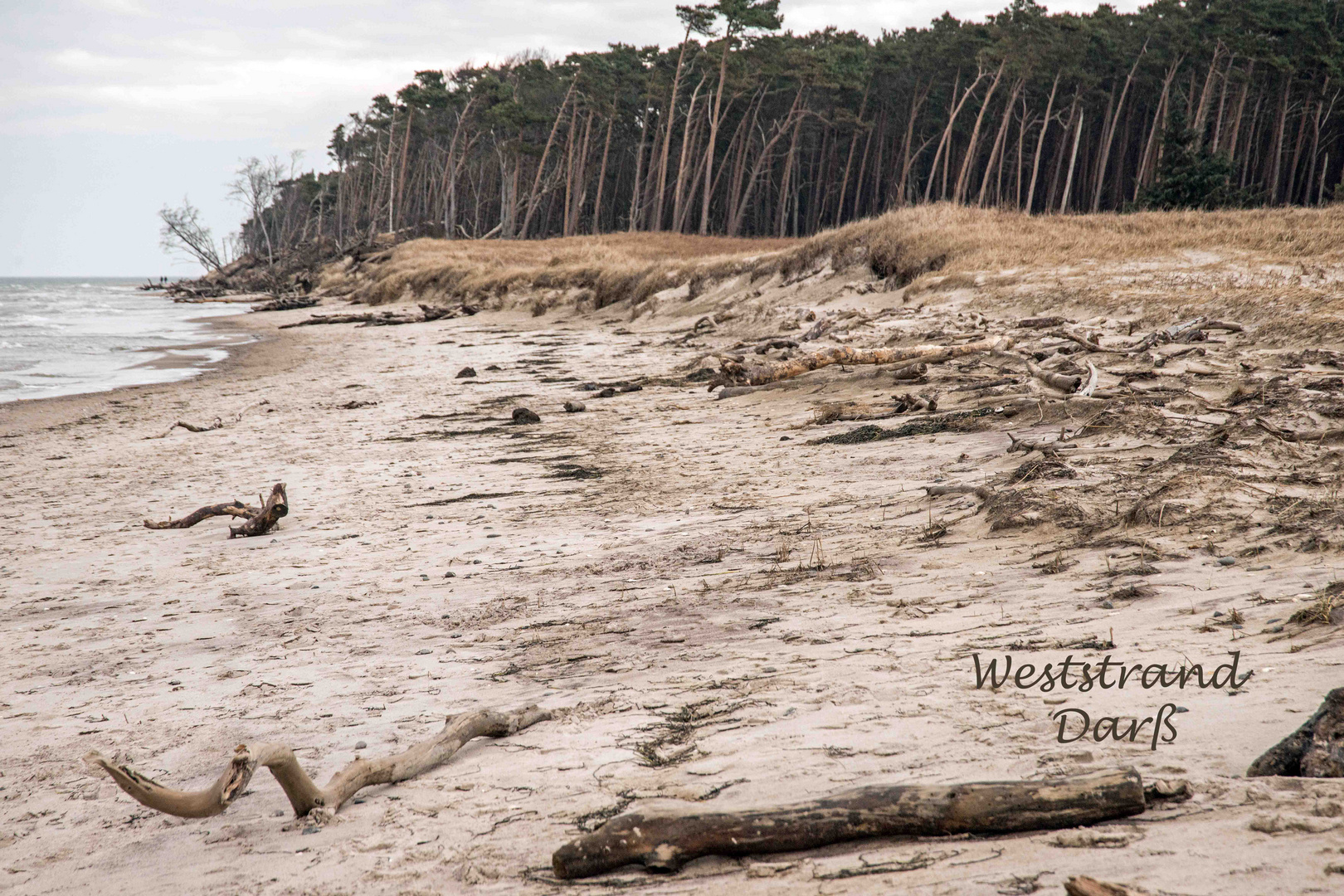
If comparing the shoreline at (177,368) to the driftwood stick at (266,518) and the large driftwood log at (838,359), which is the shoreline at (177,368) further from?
the large driftwood log at (838,359)

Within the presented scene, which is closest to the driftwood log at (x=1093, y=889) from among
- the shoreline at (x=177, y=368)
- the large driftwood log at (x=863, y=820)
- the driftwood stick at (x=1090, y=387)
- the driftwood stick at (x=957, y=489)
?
the large driftwood log at (x=863, y=820)

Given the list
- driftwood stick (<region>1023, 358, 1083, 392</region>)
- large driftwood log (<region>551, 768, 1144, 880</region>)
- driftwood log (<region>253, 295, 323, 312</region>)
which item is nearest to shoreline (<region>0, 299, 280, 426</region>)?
driftwood log (<region>253, 295, 323, 312</region>)

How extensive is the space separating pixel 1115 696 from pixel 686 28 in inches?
1761

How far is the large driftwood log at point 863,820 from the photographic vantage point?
2121 mm

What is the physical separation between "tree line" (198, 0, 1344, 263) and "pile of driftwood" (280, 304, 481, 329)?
18.8 metres

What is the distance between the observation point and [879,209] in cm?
5691

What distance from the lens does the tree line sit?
136 ft

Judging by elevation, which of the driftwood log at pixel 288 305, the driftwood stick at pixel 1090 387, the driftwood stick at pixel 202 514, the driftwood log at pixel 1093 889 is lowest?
the driftwood stick at pixel 202 514

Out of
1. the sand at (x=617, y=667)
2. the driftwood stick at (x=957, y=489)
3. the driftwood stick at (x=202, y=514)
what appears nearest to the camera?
the sand at (x=617, y=667)

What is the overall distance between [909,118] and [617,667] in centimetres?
5566

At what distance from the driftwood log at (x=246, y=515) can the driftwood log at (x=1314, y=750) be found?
20.2 feet

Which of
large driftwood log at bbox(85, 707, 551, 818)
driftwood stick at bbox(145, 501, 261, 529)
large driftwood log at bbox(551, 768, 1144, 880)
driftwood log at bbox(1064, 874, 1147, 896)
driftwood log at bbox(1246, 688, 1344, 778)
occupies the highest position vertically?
driftwood log at bbox(1246, 688, 1344, 778)

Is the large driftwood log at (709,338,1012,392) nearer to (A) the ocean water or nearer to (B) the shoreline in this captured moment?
(B) the shoreline

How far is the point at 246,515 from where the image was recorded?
6727 mm
